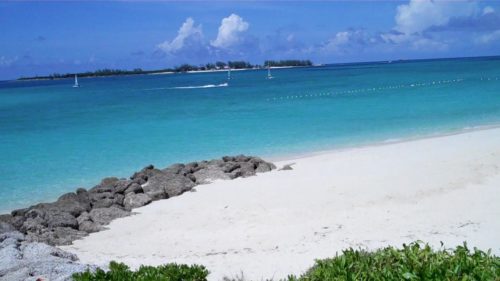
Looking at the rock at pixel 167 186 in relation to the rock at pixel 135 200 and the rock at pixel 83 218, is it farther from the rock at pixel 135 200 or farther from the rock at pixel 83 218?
the rock at pixel 83 218

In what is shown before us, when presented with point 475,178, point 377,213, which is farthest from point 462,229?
point 475,178

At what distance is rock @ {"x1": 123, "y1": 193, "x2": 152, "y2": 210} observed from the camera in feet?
33.9

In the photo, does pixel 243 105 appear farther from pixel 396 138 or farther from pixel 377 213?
pixel 377 213

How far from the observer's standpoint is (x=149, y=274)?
4391 mm

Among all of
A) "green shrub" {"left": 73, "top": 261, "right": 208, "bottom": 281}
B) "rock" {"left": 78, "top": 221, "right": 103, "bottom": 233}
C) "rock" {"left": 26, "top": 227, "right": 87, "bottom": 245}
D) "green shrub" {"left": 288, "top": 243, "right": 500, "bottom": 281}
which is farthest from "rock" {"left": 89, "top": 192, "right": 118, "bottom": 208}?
"green shrub" {"left": 288, "top": 243, "right": 500, "bottom": 281}

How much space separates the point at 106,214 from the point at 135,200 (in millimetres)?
887

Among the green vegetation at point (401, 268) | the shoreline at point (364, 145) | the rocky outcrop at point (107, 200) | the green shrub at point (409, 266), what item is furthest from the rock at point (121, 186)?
the green shrub at point (409, 266)

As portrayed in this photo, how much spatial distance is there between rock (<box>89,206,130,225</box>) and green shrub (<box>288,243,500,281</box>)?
20.3ft

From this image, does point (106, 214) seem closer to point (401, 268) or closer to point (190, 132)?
point (401, 268)

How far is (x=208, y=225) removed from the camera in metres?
8.55

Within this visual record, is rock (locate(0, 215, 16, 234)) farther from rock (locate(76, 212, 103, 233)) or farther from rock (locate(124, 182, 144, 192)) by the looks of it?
rock (locate(124, 182, 144, 192))

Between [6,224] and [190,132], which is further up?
[6,224]

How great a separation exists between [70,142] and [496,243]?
17983 mm

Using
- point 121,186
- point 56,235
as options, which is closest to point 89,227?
point 56,235
